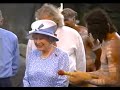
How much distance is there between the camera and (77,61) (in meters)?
4.00

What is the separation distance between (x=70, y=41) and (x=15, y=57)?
2.24 ft

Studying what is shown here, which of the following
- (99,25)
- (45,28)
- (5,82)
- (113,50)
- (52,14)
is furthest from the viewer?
(5,82)

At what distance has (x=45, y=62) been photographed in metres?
3.39

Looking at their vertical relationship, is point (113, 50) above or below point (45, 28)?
below

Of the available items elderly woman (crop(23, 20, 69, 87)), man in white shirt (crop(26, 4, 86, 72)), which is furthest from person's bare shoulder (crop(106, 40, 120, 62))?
man in white shirt (crop(26, 4, 86, 72))

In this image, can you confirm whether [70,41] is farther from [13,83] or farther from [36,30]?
[13,83]

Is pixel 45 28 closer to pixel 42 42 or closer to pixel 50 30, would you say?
pixel 50 30

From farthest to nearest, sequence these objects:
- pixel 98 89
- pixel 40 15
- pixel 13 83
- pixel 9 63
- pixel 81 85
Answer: pixel 13 83, pixel 9 63, pixel 40 15, pixel 81 85, pixel 98 89

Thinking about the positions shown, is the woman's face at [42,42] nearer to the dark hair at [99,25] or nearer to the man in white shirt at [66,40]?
the man in white shirt at [66,40]

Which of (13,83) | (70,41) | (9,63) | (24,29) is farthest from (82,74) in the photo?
(24,29)

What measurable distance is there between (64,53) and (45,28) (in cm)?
28

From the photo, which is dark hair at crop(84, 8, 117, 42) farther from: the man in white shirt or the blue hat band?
the man in white shirt

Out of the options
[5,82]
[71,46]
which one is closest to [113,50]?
[71,46]

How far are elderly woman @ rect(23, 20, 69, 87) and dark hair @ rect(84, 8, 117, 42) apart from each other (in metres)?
0.45
